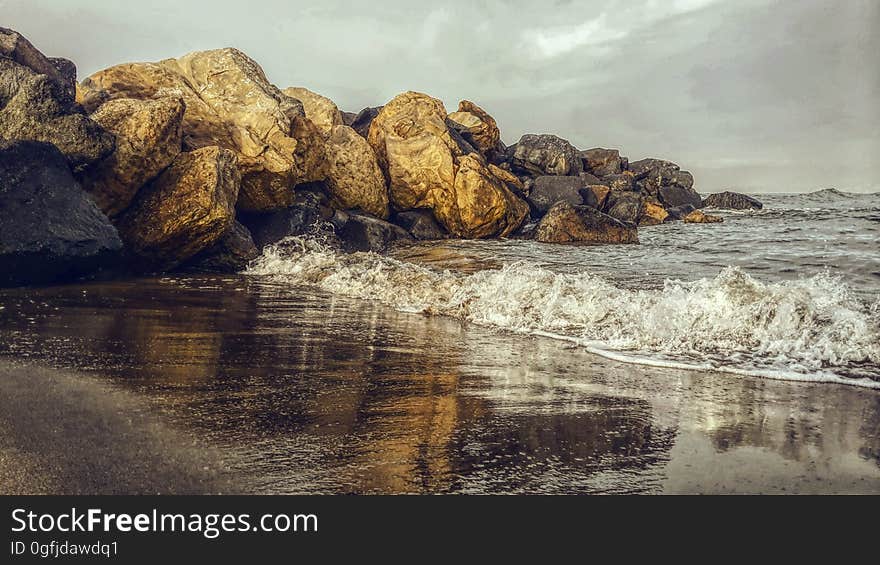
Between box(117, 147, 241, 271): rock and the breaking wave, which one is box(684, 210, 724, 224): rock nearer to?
the breaking wave

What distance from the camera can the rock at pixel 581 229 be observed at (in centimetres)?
1462

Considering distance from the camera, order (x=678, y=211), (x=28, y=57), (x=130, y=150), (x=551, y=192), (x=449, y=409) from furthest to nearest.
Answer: (x=678, y=211), (x=551, y=192), (x=28, y=57), (x=130, y=150), (x=449, y=409)

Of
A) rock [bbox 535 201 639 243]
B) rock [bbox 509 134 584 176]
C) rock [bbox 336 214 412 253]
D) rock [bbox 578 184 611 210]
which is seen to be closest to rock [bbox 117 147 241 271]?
rock [bbox 336 214 412 253]

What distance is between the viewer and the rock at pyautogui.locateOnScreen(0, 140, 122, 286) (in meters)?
6.36

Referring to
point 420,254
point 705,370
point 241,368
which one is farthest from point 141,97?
point 705,370

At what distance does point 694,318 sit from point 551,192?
14.2 metres

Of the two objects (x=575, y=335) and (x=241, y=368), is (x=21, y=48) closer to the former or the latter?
(x=241, y=368)

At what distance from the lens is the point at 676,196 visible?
26500 millimetres

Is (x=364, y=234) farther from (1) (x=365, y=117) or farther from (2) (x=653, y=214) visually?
(2) (x=653, y=214)

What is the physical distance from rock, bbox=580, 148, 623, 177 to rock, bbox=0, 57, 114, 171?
2076 centimetres

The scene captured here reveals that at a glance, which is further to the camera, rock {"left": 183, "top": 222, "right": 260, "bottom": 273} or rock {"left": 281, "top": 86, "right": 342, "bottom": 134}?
rock {"left": 281, "top": 86, "right": 342, "bottom": 134}

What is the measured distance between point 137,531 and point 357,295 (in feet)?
19.8

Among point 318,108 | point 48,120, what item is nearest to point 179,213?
point 48,120

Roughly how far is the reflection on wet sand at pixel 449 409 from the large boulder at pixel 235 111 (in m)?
5.30
